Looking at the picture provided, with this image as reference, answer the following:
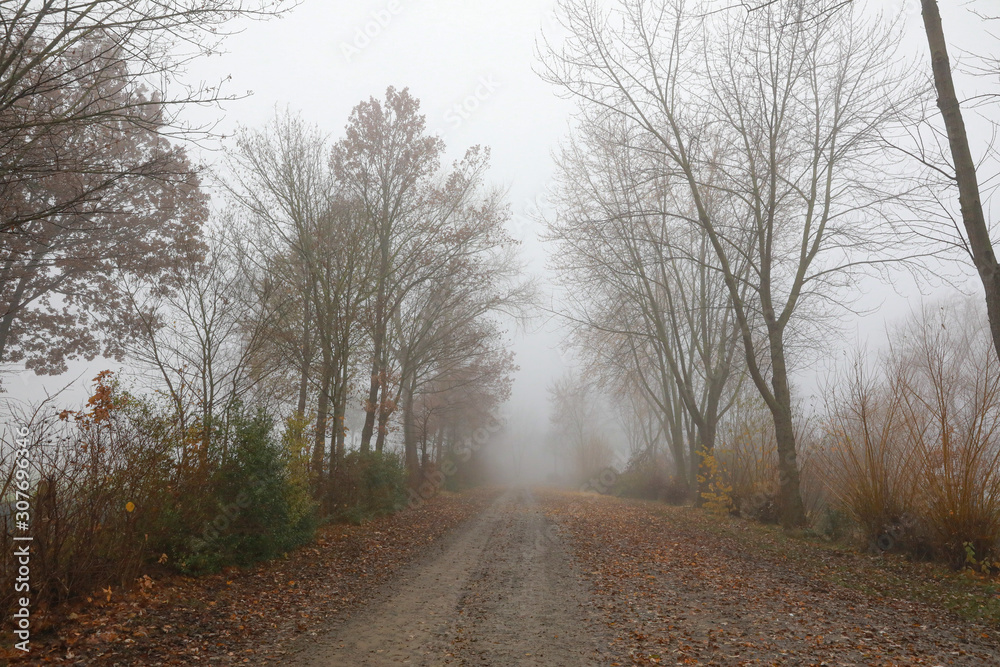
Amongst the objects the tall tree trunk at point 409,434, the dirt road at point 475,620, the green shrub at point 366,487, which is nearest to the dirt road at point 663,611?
the dirt road at point 475,620

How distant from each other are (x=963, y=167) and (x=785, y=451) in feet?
26.5

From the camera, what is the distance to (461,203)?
60.1 feet

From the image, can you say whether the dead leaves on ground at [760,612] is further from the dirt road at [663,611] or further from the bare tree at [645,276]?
the bare tree at [645,276]

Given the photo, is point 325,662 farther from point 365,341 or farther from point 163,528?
point 365,341

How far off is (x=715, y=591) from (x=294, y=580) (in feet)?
18.8

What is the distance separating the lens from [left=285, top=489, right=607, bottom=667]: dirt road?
506 centimetres

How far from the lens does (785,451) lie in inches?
504

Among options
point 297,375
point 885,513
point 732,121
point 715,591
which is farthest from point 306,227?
point 885,513

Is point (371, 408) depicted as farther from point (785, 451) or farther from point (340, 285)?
point (785, 451)

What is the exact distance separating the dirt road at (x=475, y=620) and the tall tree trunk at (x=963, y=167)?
221 inches

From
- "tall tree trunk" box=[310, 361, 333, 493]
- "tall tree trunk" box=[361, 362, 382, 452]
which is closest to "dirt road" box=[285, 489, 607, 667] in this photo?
"tall tree trunk" box=[310, 361, 333, 493]

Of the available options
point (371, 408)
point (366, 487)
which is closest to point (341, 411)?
point (366, 487)

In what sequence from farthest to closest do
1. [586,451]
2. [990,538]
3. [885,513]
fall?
[586,451] → [885,513] → [990,538]

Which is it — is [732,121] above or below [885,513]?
above
